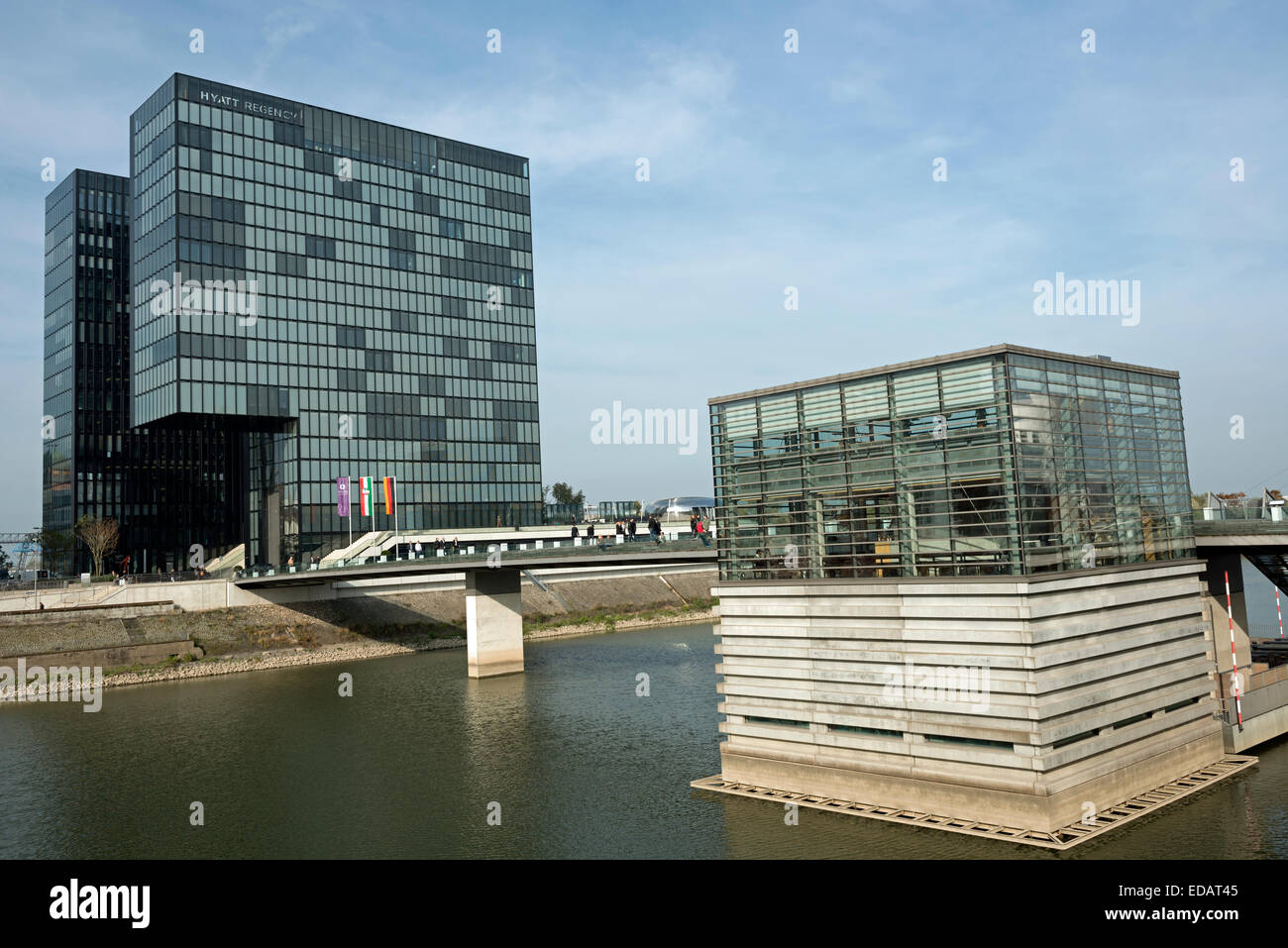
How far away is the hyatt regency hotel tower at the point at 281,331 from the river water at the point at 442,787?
54129mm

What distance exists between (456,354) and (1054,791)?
345 ft

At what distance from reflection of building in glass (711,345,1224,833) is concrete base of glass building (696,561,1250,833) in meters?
0.06

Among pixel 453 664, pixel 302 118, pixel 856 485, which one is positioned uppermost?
pixel 302 118

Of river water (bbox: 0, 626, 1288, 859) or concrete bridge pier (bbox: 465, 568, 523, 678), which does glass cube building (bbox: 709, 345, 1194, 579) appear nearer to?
river water (bbox: 0, 626, 1288, 859)

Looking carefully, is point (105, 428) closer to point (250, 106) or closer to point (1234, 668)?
point (250, 106)

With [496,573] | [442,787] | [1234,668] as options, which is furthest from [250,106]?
[1234,668]

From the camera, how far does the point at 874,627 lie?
86.0ft

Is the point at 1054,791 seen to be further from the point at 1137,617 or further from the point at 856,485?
the point at 856,485

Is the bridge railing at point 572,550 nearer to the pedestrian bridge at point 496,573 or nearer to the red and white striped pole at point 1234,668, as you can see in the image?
the pedestrian bridge at point 496,573

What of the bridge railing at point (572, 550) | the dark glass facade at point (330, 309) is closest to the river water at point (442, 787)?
the bridge railing at point (572, 550)

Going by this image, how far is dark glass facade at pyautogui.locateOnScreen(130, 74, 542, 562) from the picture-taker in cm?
10131
